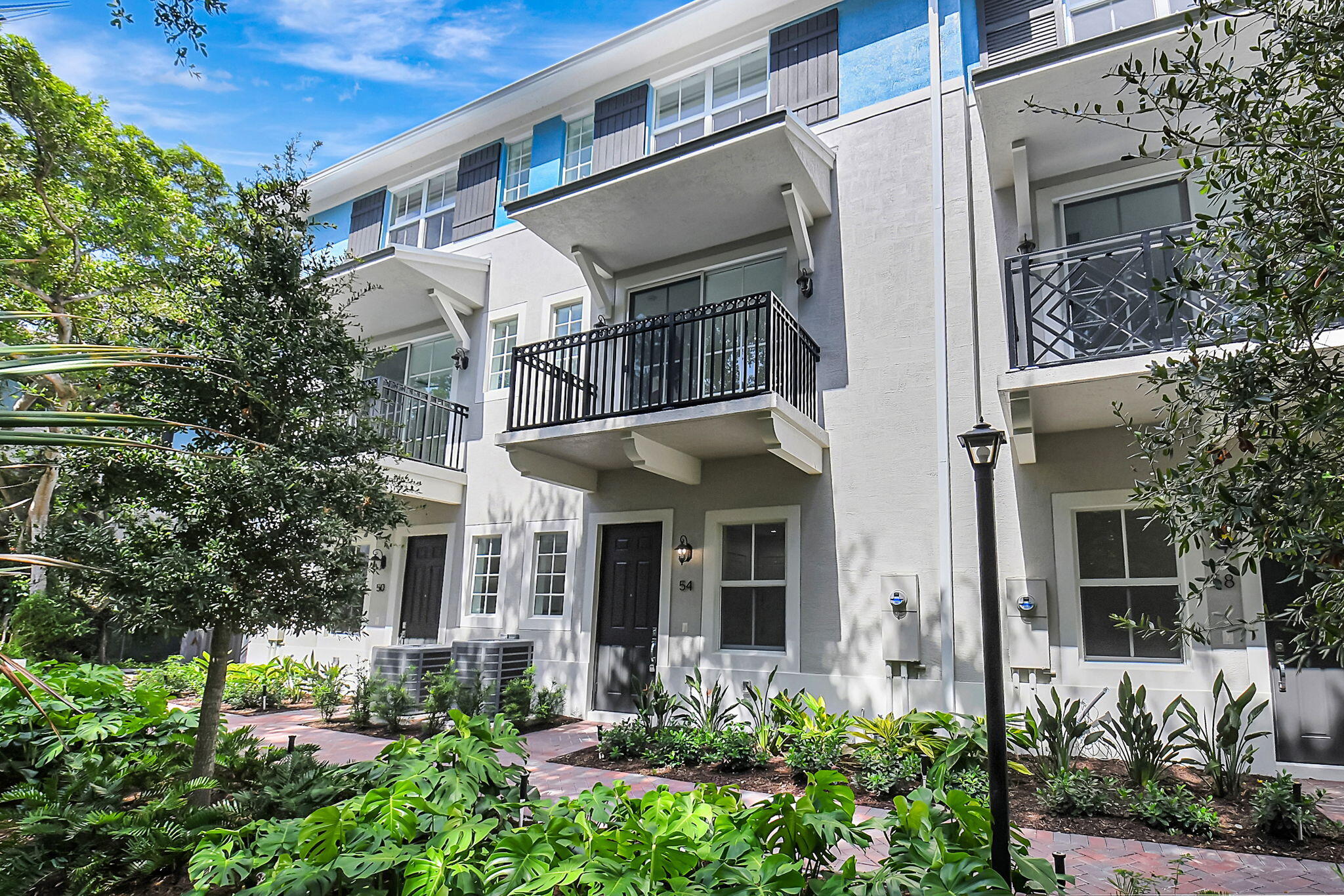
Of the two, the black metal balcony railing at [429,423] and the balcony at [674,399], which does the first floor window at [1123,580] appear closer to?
the balcony at [674,399]

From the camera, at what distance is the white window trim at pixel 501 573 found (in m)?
10.2

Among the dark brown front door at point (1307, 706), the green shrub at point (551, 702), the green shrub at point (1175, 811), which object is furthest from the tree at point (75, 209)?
the dark brown front door at point (1307, 706)

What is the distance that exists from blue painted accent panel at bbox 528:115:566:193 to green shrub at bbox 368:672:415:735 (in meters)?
7.01

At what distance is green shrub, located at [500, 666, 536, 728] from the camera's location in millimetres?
8531

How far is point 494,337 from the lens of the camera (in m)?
11.2

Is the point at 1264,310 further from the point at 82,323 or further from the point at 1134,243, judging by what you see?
the point at 82,323

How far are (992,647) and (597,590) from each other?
6290 mm

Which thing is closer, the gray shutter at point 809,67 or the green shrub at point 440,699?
the green shrub at point 440,699

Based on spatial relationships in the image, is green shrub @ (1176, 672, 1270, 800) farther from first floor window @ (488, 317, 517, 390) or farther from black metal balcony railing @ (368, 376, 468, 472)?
black metal balcony railing @ (368, 376, 468, 472)

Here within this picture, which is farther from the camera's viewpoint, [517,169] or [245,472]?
[517,169]

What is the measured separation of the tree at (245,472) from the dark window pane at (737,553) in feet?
13.4

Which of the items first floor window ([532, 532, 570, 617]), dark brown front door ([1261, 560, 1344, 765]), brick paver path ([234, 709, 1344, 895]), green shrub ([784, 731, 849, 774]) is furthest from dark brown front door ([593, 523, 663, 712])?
dark brown front door ([1261, 560, 1344, 765])

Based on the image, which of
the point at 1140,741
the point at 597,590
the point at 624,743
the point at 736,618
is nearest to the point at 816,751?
the point at 624,743

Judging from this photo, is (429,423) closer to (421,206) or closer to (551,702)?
(421,206)
